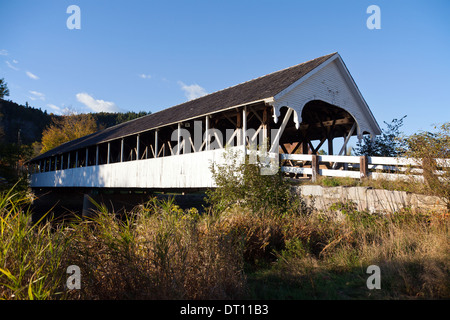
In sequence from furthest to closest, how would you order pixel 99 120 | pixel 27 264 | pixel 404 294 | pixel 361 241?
1. pixel 99 120
2. pixel 361 241
3. pixel 404 294
4. pixel 27 264

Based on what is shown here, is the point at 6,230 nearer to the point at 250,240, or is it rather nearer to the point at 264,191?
the point at 250,240

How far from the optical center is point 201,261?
12.0 ft

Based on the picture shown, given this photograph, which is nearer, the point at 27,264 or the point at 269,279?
the point at 27,264

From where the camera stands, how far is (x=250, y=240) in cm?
532

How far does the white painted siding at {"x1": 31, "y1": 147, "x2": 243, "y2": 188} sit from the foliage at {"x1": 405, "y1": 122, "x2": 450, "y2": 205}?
498 centimetres

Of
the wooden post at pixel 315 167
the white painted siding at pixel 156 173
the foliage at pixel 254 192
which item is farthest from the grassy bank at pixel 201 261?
the white painted siding at pixel 156 173

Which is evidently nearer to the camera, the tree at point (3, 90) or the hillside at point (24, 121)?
the tree at point (3, 90)

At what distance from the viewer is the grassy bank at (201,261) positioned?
301 cm

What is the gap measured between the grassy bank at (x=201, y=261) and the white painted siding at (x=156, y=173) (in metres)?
5.16

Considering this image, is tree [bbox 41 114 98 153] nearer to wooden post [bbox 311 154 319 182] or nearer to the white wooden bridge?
the white wooden bridge

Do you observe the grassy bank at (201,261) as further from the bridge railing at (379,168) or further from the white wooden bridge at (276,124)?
the white wooden bridge at (276,124)

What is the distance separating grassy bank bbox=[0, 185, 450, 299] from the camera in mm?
3010
